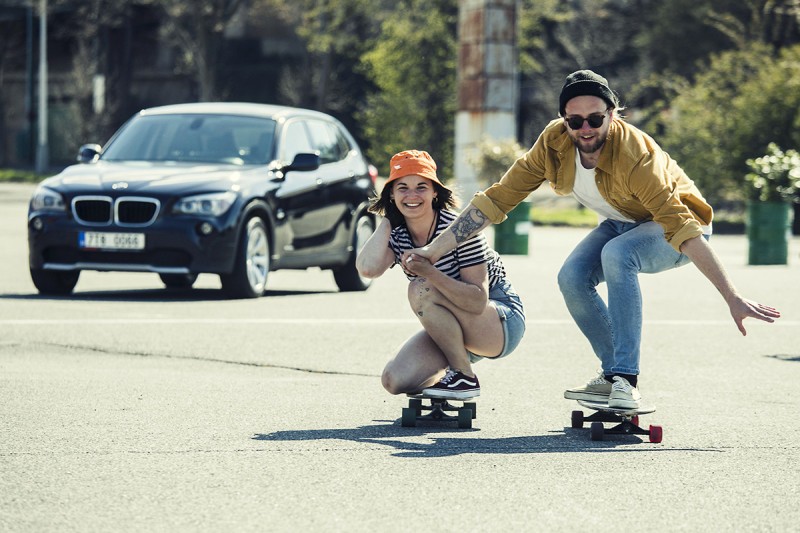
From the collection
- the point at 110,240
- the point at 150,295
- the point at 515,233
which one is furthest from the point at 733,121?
the point at 110,240

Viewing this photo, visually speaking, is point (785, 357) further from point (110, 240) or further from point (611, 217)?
point (110, 240)

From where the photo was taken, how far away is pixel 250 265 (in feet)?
44.5

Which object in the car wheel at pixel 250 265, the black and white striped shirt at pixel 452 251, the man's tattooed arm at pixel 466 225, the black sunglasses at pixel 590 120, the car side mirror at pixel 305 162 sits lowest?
the car wheel at pixel 250 265

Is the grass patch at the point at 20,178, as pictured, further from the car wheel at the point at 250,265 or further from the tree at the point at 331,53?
the car wheel at the point at 250,265

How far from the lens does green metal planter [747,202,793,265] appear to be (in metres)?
20.0

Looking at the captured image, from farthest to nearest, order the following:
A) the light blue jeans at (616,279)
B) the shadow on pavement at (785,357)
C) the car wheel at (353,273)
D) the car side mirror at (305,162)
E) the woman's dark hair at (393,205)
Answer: the car wheel at (353,273) → the car side mirror at (305,162) → the shadow on pavement at (785,357) → the woman's dark hair at (393,205) → the light blue jeans at (616,279)

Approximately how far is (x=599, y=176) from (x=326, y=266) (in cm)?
826

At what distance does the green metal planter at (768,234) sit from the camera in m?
20.0

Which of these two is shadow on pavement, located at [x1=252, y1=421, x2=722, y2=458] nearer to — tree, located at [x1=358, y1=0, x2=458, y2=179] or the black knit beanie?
the black knit beanie

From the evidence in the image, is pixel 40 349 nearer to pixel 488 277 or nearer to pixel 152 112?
pixel 488 277

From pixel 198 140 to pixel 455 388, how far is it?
7765 mm

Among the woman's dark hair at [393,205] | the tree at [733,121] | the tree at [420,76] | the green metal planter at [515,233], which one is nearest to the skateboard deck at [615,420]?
the woman's dark hair at [393,205]

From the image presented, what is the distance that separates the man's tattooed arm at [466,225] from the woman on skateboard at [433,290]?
13 centimetres

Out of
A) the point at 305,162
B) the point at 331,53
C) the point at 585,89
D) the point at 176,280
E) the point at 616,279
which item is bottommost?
the point at 176,280
